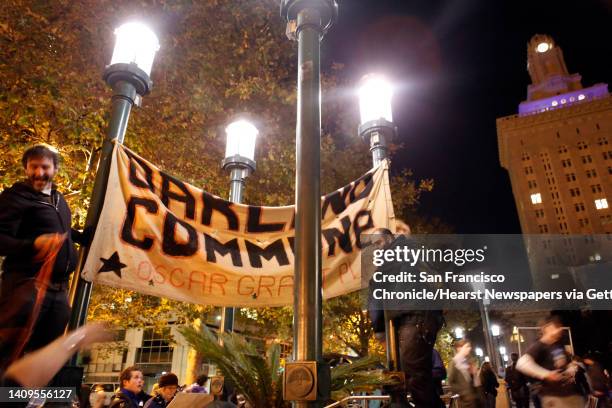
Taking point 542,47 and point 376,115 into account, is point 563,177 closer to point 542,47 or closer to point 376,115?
point 542,47

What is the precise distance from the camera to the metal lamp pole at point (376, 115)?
544 cm

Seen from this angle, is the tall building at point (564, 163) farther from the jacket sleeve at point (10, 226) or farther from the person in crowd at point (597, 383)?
the jacket sleeve at point (10, 226)

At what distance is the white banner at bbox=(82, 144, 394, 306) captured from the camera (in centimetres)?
329

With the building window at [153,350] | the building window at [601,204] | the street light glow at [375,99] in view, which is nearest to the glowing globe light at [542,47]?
the building window at [601,204]

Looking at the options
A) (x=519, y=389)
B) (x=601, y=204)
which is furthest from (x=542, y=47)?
(x=519, y=389)

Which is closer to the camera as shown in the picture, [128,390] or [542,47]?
[128,390]

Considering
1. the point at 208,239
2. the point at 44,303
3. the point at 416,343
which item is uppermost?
the point at 208,239

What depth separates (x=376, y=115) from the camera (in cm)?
566

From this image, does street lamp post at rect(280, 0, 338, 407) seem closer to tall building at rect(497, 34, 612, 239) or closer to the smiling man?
the smiling man

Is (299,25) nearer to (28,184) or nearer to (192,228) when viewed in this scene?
(192,228)

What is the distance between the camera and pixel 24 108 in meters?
7.34

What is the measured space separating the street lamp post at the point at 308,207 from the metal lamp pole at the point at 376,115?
221 centimetres

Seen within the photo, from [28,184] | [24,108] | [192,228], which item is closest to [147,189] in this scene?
[192,228]

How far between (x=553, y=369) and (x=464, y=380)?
1917 mm
